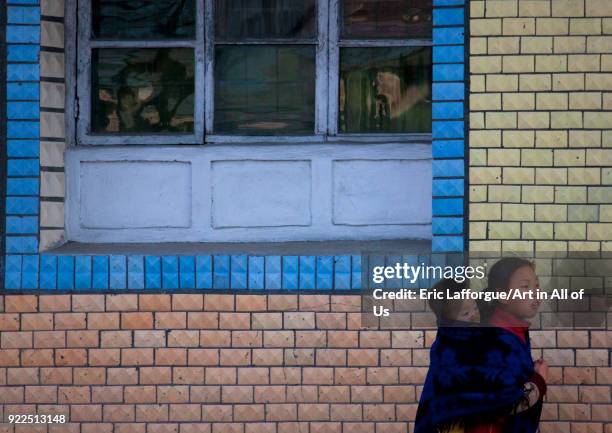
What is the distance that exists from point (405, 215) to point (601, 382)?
1447mm

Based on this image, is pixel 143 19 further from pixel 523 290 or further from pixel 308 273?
pixel 523 290

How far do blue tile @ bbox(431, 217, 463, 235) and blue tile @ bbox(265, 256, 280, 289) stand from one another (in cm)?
87

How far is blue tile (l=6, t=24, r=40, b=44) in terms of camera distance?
6555mm

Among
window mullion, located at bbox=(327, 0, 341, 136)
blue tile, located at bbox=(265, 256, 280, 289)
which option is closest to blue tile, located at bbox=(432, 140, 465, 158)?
window mullion, located at bbox=(327, 0, 341, 136)

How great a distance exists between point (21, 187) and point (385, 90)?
→ 2173 mm

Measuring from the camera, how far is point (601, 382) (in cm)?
636

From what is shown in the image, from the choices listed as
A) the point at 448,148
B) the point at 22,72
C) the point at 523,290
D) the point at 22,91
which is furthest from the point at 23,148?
the point at 523,290

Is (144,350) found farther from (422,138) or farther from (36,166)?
(422,138)

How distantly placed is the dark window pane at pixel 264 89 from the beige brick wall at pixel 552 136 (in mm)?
1178

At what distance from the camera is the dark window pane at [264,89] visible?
23.0 feet

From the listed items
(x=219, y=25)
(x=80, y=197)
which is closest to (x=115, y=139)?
A: (x=80, y=197)

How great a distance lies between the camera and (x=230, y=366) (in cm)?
648

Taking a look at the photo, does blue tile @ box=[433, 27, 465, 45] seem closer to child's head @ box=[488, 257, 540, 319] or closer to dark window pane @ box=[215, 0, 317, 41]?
dark window pane @ box=[215, 0, 317, 41]

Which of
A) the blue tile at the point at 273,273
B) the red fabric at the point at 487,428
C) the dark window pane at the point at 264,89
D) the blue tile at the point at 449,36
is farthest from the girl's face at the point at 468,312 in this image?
the dark window pane at the point at 264,89
